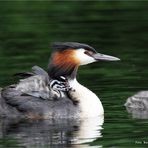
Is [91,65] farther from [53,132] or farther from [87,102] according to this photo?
[53,132]

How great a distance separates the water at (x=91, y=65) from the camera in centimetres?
1505

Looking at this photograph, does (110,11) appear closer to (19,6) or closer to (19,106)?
(19,6)

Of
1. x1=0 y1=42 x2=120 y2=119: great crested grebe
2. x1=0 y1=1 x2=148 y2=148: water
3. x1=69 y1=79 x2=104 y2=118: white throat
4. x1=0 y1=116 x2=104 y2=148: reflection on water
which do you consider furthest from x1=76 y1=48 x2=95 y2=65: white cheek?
x1=0 y1=116 x2=104 y2=148: reflection on water

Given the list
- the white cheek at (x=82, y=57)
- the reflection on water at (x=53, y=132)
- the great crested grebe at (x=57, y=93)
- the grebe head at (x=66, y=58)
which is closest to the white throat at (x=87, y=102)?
the great crested grebe at (x=57, y=93)

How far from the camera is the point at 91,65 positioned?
73.6ft

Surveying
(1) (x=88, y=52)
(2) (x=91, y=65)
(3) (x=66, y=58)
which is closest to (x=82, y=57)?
(1) (x=88, y=52)

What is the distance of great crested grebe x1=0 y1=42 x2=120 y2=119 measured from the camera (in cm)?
1672

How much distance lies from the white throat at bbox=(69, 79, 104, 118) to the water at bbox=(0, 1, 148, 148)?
211mm

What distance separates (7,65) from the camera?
2159 centimetres

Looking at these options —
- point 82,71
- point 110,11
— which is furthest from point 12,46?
point 110,11

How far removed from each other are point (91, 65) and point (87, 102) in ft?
17.8

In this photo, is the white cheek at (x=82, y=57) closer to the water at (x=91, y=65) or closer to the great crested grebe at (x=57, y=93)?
the great crested grebe at (x=57, y=93)

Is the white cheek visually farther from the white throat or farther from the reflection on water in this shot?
the reflection on water

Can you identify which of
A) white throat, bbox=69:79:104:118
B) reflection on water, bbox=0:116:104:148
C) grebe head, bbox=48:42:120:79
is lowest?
reflection on water, bbox=0:116:104:148
